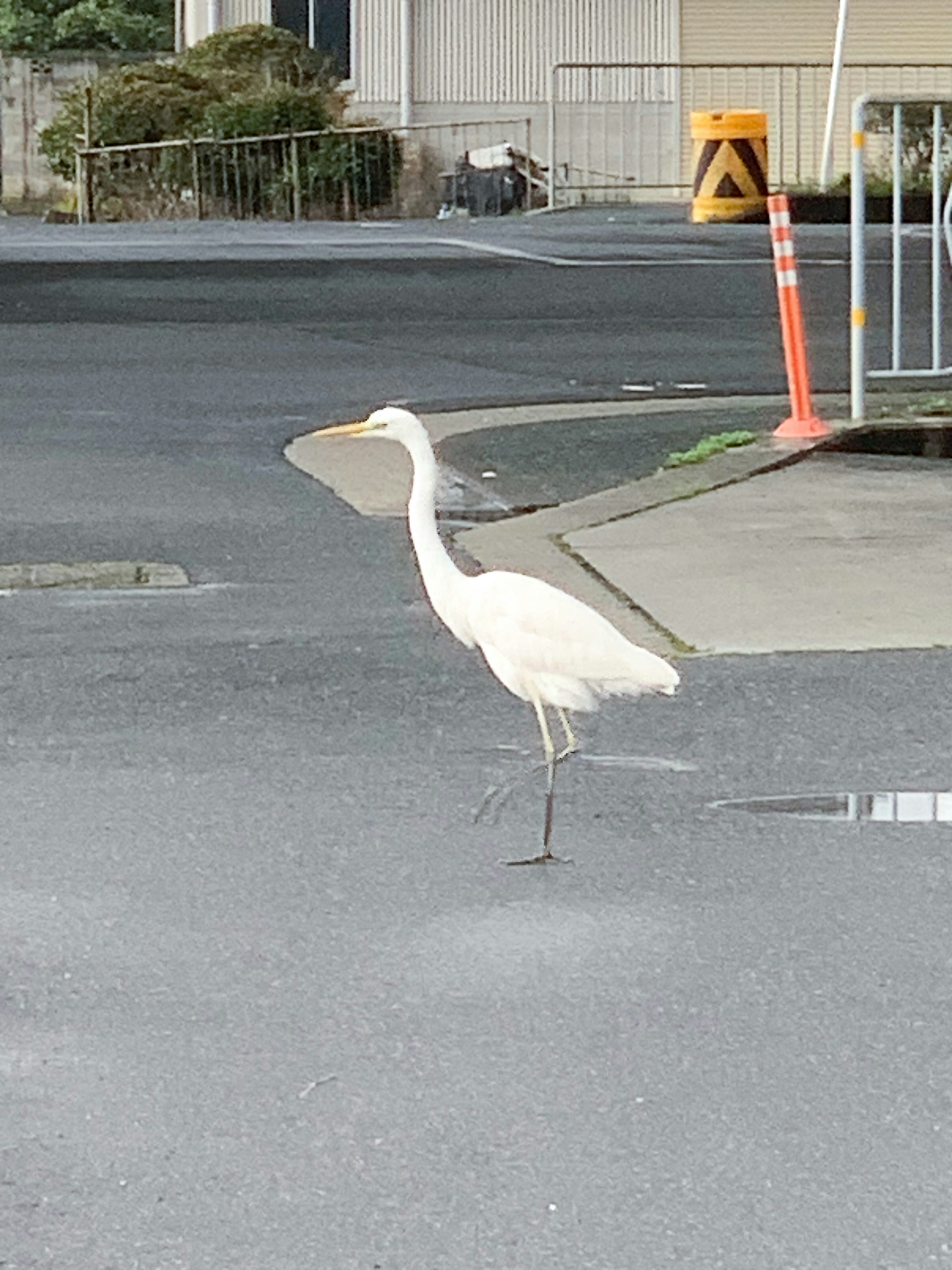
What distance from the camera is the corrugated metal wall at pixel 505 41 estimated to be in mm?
36625

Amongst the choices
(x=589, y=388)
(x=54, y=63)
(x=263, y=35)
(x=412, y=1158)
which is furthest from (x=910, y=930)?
(x=54, y=63)

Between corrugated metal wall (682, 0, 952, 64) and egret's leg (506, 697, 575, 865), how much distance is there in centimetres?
3046

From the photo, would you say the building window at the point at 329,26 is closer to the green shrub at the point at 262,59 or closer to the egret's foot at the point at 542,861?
the green shrub at the point at 262,59

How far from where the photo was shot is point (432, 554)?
6.96 m

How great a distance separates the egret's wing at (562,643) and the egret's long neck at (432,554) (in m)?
0.17

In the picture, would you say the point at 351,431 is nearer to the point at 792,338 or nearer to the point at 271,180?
the point at 792,338

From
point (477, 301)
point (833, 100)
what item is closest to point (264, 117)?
point (833, 100)

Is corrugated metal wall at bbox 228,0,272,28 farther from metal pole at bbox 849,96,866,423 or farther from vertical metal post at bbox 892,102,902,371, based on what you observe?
metal pole at bbox 849,96,866,423

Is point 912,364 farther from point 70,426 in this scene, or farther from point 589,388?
point 70,426

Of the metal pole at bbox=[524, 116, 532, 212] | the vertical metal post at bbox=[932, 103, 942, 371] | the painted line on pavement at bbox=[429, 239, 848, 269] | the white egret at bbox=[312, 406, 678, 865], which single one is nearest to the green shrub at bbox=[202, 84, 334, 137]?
the metal pole at bbox=[524, 116, 532, 212]

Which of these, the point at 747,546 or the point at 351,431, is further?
the point at 747,546

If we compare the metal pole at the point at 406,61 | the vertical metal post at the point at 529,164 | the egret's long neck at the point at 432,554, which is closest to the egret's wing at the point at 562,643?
the egret's long neck at the point at 432,554

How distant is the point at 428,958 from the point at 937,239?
334 inches

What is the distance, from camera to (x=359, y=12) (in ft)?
121
